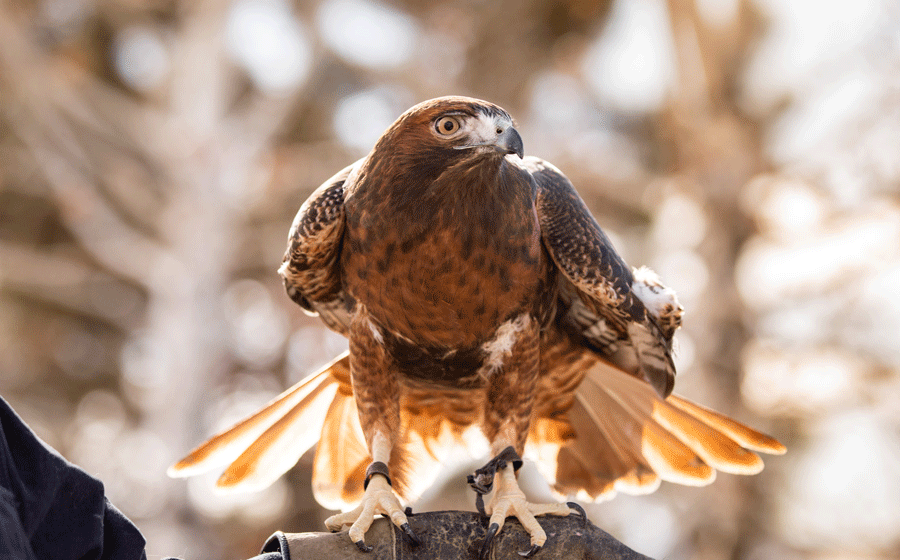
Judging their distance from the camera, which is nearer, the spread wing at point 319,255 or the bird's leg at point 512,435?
the bird's leg at point 512,435

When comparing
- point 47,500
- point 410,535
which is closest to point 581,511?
point 410,535

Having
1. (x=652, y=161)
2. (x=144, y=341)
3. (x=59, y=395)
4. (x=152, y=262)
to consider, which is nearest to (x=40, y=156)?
(x=152, y=262)

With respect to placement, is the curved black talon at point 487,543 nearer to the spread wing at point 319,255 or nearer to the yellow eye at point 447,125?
the spread wing at point 319,255

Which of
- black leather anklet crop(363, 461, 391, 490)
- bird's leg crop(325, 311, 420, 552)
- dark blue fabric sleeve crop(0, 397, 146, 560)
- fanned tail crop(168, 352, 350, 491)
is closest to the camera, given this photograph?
dark blue fabric sleeve crop(0, 397, 146, 560)

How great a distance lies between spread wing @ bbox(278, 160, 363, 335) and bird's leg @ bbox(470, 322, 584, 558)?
0.81 meters

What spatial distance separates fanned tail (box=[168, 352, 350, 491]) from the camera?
358cm

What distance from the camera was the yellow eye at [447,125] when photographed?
2994mm

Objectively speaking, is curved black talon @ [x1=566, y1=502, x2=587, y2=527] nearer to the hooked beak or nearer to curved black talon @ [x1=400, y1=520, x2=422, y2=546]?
curved black talon @ [x1=400, y1=520, x2=422, y2=546]

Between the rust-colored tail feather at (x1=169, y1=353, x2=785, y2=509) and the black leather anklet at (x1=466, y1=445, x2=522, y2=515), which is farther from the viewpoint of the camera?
the rust-colored tail feather at (x1=169, y1=353, x2=785, y2=509)

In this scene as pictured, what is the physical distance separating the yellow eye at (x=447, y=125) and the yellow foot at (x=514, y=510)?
146cm

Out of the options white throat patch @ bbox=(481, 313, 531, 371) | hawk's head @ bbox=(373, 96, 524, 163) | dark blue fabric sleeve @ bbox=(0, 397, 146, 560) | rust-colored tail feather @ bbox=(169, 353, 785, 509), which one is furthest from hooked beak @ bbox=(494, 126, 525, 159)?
dark blue fabric sleeve @ bbox=(0, 397, 146, 560)

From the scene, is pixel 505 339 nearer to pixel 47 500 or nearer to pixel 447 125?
pixel 447 125

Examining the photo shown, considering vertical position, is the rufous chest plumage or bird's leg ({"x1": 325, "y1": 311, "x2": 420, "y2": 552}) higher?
the rufous chest plumage

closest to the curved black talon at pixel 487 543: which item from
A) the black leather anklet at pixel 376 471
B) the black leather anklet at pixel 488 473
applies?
the black leather anklet at pixel 488 473
